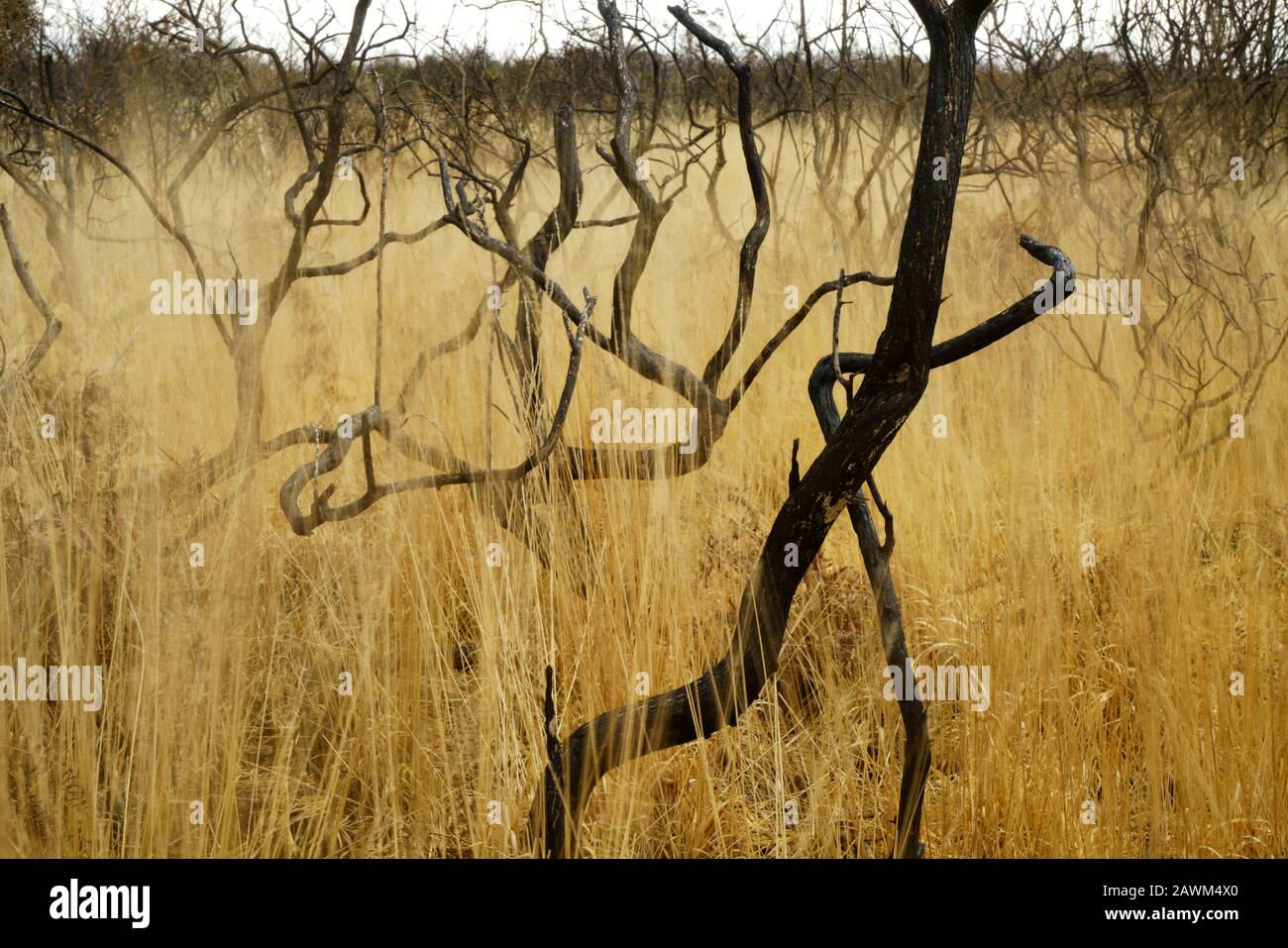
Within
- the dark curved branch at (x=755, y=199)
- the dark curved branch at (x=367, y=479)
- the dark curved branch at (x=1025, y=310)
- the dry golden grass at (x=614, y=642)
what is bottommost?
the dry golden grass at (x=614, y=642)

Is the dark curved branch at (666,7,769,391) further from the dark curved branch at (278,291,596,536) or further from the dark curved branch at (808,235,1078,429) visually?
the dark curved branch at (808,235,1078,429)

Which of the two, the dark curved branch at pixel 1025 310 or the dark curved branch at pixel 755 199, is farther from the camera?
the dark curved branch at pixel 755 199

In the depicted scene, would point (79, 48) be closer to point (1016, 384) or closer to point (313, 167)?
point (313, 167)

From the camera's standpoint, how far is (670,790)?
1913mm

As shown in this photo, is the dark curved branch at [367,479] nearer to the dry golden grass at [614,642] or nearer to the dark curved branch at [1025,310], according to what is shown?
the dry golden grass at [614,642]

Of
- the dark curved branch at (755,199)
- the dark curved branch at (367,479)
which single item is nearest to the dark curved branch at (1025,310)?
the dark curved branch at (755,199)

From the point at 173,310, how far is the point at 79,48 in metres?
2.68

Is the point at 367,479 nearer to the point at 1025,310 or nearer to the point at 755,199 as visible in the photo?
the point at 755,199

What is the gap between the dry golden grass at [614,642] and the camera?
1.69 meters

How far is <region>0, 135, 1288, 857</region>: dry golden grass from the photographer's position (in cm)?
169

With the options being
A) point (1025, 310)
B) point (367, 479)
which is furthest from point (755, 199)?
point (367, 479)

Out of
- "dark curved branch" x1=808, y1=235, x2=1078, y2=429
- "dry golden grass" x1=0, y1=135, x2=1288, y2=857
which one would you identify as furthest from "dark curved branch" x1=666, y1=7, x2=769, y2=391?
"dark curved branch" x1=808, y1=235, x2=1078, y2=429

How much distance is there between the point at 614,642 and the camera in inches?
72.6
